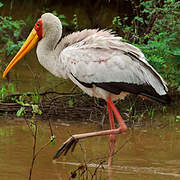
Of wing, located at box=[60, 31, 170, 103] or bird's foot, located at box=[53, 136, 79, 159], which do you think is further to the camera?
wing, located at box=[60, 31, 170, 103]

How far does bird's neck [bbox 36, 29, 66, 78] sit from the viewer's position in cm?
590

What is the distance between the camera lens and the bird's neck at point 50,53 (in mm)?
5899

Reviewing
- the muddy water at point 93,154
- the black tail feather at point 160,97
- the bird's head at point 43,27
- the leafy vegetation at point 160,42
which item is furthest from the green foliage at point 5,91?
the black tail feather at point 160,97

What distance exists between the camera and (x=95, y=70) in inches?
218

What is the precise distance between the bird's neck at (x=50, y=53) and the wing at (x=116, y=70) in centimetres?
34

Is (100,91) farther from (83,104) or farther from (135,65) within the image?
(83,104)

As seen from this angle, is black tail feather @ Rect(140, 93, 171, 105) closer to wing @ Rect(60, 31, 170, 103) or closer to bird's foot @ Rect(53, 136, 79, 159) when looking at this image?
wing @ Rect(60, 31, 170, 103)

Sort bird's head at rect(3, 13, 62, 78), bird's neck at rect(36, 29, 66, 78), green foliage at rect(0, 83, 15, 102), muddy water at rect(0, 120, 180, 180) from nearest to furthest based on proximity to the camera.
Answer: muddy water at rect(0, 120, 180, 180)
bird's neck at rect(36, 29, 66, 78)
bird's head at rect(3, 13, 62, 78)
green foliage at rect(0, 83, 15, 102)

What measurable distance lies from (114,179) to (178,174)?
604 mm

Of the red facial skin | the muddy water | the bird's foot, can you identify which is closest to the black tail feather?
the muddy water

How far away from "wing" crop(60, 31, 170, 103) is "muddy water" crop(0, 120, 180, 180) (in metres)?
0.66

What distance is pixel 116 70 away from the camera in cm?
552

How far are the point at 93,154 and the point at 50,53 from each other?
1272 mm

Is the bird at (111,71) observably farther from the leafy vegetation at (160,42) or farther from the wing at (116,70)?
the leafy vegetation at (160,42)
